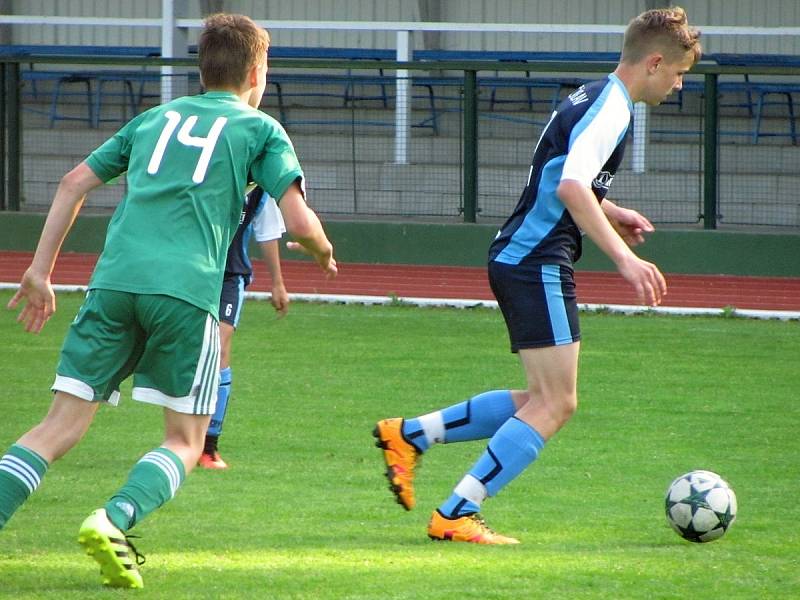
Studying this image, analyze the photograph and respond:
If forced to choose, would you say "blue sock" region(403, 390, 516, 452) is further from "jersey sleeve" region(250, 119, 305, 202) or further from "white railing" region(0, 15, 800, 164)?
"white railing" region(0, 15, 800, 164)

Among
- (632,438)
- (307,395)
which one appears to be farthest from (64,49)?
(632,438)

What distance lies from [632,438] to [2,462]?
13.0 ft

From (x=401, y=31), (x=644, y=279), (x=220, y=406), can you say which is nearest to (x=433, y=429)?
(x=644, y=279)

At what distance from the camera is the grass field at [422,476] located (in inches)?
176

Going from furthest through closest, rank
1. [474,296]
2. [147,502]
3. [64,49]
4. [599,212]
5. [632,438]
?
[64,49] → [474,296] → [632,438] → [599,212] → [147,502]

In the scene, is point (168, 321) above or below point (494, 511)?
above

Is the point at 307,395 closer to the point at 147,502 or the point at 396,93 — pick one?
the point at 147,502

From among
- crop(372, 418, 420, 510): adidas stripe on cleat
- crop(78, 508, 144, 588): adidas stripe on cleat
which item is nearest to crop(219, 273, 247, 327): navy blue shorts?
crop(372, 418, 420, 510): adidas stripe on cleat

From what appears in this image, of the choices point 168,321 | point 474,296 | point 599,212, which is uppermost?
point 599,212

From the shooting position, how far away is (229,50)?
4.41m

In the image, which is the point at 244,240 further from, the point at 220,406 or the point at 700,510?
the point at 700,510

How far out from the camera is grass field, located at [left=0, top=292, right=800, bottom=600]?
447 centimetres

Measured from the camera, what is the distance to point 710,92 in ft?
49.1

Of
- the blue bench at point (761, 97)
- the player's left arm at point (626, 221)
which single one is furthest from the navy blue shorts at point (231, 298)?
the blue bench at point (761, 97)
